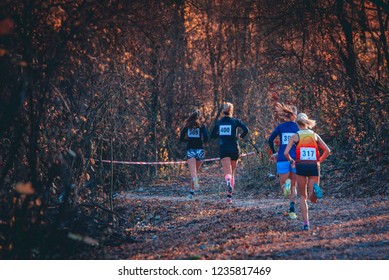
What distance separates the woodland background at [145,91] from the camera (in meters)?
9.41

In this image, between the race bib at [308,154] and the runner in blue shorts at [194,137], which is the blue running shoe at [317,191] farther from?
the runner in blue shorts at [194,137]

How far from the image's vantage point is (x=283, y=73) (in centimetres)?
2272

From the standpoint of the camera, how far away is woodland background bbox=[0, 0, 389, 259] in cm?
941

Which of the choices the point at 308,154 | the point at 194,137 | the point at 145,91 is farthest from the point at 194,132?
the point at 308,154

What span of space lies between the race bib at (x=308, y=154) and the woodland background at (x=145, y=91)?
9.00ft

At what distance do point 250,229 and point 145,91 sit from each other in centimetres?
931

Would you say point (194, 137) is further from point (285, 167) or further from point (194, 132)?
point (285, 167)

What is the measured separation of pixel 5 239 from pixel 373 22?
16.9 m

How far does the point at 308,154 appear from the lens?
1160 centimetres

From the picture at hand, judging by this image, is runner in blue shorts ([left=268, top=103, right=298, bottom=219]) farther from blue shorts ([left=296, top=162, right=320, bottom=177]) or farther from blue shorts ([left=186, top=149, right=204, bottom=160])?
blue shorts ([left=186, top=149, right=204, bottom=160])

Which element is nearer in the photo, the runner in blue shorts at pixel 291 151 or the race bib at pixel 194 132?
the runner in blue shorts at pixel 291 151

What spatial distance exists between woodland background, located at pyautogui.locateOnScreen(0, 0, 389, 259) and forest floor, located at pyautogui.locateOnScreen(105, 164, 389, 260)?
2.29ft

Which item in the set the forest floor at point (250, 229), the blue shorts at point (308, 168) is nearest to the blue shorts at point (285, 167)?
the forest floor at point (250, 229)

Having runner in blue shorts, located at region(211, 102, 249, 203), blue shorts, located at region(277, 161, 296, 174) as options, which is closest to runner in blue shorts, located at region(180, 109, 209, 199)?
runner in blue shorts, located at region(211, 102, 249, 203)
